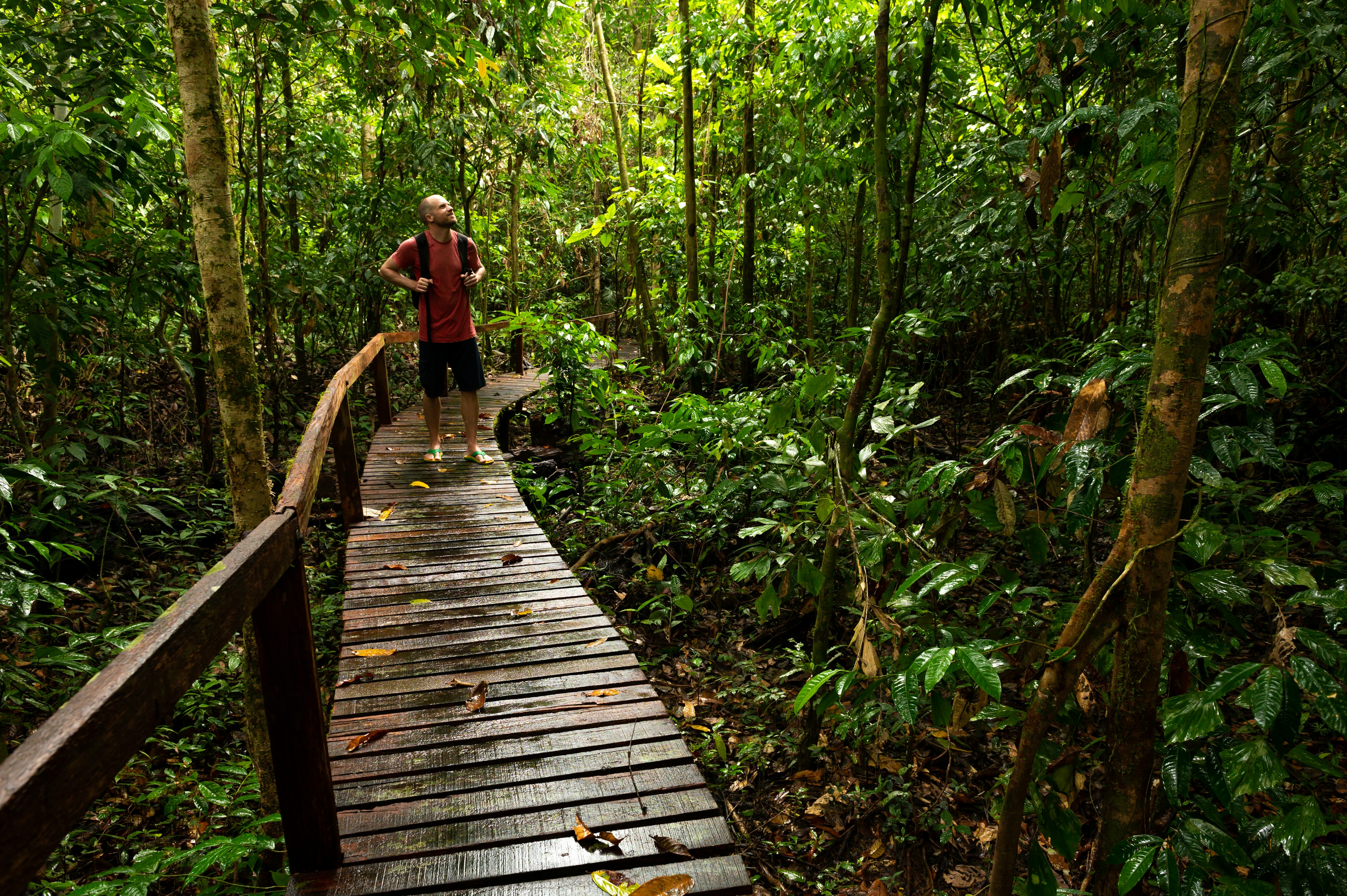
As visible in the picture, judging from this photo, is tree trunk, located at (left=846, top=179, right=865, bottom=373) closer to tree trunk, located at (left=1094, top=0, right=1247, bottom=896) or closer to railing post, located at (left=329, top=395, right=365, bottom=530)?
railing post, located at (left=329, top=395, right=365, bottom=530)

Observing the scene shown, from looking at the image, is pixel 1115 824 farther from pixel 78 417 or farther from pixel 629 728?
pixel 78 417

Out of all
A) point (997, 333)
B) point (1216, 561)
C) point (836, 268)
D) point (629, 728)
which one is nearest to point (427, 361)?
point (629, 728)

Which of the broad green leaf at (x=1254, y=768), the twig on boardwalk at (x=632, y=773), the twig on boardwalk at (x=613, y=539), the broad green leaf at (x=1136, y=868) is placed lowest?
the twig on boardwalk at (x=613, y=539)

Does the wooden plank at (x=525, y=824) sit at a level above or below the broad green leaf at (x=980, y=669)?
below

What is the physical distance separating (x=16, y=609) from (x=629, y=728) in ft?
11.7

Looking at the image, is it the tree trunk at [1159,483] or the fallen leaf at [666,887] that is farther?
the fallen leaf at [666,887]

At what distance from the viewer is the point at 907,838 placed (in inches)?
125

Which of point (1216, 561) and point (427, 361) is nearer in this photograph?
point (1216, 561)

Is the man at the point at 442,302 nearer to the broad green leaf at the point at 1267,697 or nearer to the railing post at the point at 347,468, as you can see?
the railing post at the point at 347,468

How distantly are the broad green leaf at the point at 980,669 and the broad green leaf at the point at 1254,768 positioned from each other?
489mm

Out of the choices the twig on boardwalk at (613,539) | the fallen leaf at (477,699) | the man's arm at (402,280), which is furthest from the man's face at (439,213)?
the fallen leaf at (477,699)

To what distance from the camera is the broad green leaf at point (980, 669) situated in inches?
61.6

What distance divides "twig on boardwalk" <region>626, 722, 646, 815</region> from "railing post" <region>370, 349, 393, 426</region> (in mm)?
5199

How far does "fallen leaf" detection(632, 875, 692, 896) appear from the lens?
1.99 metres
